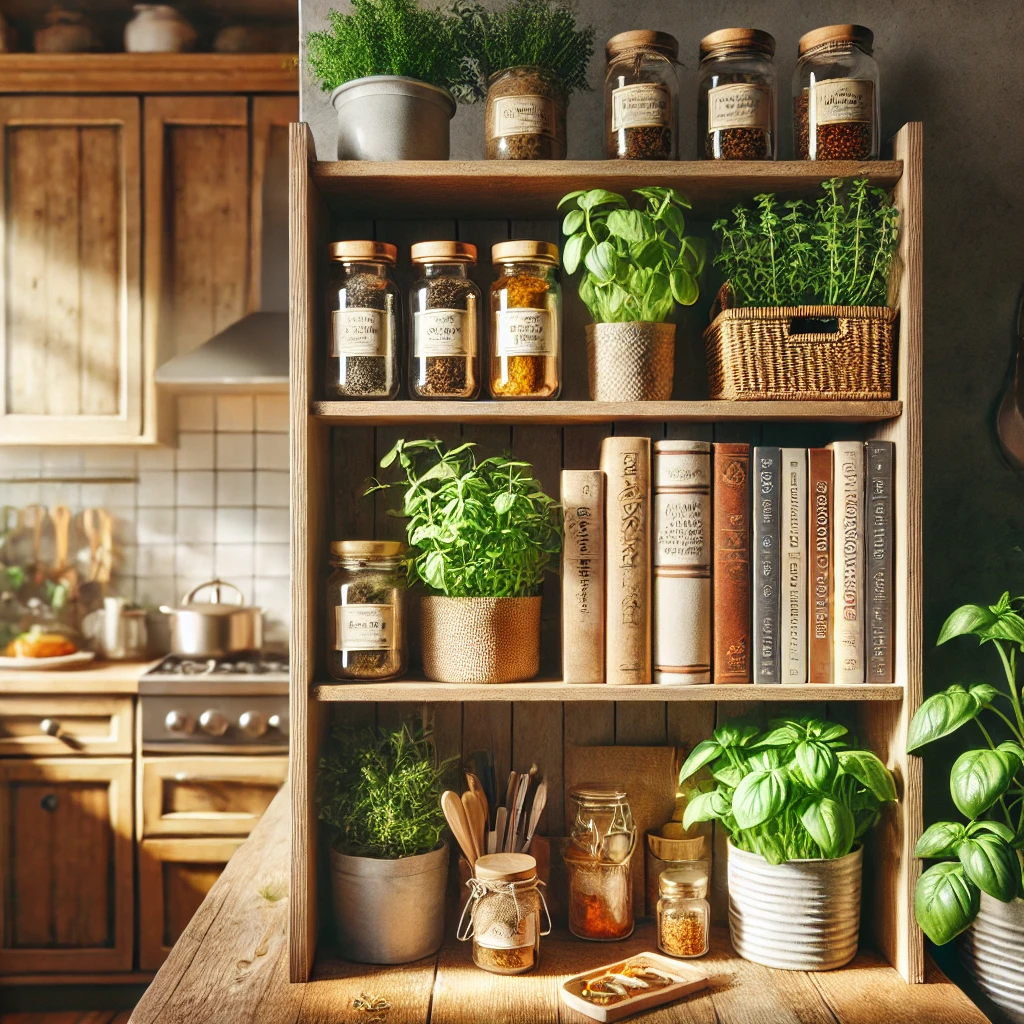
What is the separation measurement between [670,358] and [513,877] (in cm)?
68

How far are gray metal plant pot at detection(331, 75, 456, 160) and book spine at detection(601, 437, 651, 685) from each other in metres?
0.47

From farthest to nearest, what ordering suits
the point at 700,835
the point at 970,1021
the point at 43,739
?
the point at 43,739, the point at 700,835, the point at 970,1021

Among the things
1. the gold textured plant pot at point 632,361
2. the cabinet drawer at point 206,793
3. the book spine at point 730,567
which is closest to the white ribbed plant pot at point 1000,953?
the book spine at point 730,567

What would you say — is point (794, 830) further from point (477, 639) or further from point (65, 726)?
point (65, 726)

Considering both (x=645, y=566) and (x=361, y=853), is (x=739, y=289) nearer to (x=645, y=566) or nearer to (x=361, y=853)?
(x=645, y=566)

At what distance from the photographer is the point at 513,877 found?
46.9 inches

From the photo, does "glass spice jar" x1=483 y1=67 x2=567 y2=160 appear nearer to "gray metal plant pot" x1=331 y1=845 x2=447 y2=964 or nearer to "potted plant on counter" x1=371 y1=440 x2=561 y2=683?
"potted plant on counter" x1=371 y1=440 x2=561 y2=683

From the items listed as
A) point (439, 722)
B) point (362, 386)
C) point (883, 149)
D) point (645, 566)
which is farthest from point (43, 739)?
point (883, 149)

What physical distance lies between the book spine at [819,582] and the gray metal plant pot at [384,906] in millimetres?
548

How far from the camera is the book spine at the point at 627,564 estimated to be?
1.22 m

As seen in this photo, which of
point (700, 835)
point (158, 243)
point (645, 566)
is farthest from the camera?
point (158, 243)

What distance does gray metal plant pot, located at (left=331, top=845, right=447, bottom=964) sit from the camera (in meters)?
1.22

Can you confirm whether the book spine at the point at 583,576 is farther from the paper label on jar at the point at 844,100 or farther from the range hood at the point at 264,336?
the range hood at the point at 264,336

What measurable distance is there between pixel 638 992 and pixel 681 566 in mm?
508
